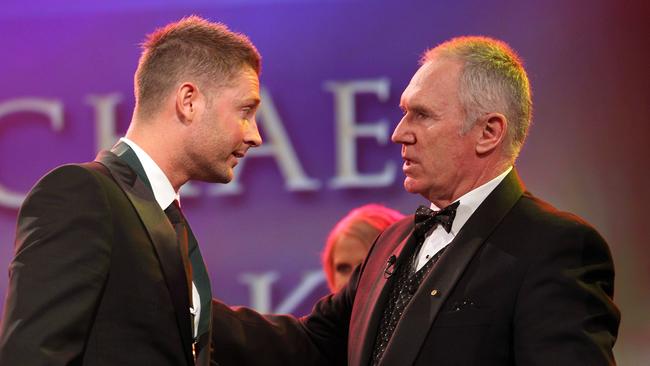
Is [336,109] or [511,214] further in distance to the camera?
[336,109]

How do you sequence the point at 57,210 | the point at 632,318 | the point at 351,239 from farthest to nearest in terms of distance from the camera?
the point at 632,318 → the point at 351,239 → the point at 57,210

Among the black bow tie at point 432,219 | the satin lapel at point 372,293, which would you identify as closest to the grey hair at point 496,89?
the black bow tie at point 432,219

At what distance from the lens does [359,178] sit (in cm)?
453

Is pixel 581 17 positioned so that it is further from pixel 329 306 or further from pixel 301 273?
pixel 329 306

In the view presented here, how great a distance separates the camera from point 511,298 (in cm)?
222

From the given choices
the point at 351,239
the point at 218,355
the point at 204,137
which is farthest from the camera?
the point at 351,239

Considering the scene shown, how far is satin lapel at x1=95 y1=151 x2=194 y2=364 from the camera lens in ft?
6.95

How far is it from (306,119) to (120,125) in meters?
0.92

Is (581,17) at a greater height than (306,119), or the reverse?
(581,17)

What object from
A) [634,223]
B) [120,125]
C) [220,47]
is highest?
[220,47]

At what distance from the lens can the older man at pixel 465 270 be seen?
2.18 meters

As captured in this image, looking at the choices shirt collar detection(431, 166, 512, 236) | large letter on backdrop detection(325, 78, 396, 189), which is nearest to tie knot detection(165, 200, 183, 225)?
shirt collar detection(431, 166, 512, 236)

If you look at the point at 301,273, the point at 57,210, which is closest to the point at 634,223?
the point at 301,273

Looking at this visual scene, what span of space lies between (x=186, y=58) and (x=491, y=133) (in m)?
0.80
